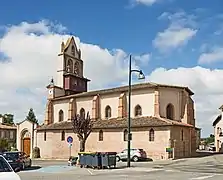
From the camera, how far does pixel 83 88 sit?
226 ft

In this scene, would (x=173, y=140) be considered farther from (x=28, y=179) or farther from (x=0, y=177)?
(x=0, y=177)

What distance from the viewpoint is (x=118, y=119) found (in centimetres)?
5253

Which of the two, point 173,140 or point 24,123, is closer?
point 173,140

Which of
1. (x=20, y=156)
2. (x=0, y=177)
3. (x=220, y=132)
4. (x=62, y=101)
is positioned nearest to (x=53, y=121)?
(x=62, y=101)

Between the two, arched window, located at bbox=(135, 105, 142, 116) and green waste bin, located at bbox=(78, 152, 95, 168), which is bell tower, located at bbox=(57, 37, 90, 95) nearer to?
arched window, located at bbox=(135, 105, 142, 116)

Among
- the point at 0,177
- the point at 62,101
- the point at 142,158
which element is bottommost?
the point at 142,158

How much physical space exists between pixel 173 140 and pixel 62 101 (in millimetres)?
23595

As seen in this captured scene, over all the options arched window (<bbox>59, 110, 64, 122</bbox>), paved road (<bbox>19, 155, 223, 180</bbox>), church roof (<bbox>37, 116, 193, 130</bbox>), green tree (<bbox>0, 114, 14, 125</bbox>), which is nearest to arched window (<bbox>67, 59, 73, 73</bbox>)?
arched window (<bbox>59, 110, 64, 122</bbox>)

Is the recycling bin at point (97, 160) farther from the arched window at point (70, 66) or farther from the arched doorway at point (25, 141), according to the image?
the arched window at point (70, 66)

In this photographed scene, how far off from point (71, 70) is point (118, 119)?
19267 millimetres

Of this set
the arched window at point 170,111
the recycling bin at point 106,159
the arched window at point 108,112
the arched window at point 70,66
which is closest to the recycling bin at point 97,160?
the recycling bin at point 106,159

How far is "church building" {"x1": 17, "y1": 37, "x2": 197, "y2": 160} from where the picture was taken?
46.3 metres

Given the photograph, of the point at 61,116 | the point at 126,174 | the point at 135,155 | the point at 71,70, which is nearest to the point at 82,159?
the point at 126,174

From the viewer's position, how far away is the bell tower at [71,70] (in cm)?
6650
